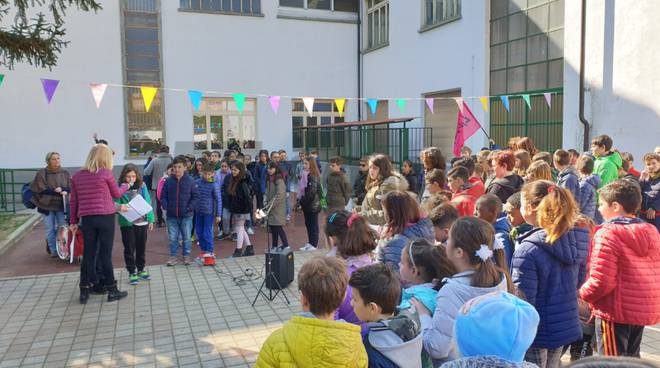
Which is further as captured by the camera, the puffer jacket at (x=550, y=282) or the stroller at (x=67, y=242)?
the stroller at (x=67, y=242)

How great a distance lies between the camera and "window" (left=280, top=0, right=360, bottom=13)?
1862cm

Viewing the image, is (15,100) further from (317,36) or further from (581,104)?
(581,104)

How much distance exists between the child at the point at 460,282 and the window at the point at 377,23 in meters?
15.7

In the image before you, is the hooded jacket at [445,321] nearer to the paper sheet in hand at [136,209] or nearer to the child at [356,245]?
the child at [356,245]

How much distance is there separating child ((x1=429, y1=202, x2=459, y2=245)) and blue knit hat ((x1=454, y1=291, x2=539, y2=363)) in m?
2.01

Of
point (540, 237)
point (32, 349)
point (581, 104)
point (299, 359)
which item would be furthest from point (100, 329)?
point (581, 104)

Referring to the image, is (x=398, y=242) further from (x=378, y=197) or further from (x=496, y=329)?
(x=496, y=329)

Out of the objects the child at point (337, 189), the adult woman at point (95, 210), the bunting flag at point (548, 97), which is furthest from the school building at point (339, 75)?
the adult woman at point (95, 210)

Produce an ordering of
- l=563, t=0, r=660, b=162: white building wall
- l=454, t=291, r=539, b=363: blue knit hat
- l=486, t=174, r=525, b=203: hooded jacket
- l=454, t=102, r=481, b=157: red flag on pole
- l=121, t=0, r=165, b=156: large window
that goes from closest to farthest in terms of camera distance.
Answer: l=454, t=291, r=539, b=363: blue knit hat
l=486, t=174, r=525, b=203: hooded jacket
l=563, t=0, r=660, b=162: white building wall
l=454, t=102, r=481, b=157: red flag on pole
l=121, t=0, r=165, b=156: large window

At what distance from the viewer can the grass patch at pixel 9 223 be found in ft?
33.8

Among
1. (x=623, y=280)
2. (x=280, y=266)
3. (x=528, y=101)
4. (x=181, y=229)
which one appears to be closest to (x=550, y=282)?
(x=623, y=280)

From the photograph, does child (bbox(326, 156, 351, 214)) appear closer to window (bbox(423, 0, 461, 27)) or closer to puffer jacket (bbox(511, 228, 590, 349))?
puffer jacket (bbox(511, 228, 590, 349))

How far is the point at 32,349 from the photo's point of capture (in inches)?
184

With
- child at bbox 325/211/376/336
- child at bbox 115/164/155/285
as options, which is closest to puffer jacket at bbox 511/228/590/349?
child at bbox 325/211/376/336
